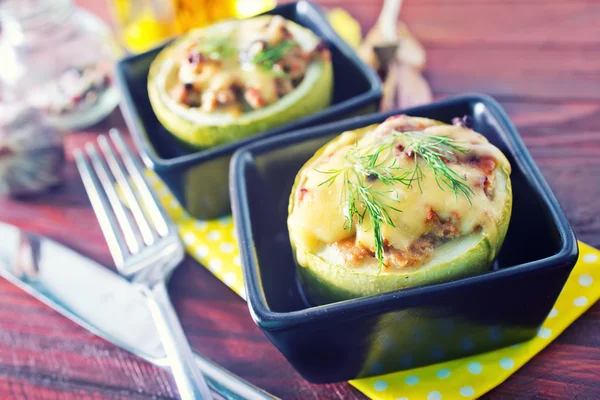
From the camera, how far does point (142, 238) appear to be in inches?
52.5

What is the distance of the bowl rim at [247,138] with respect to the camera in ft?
4.09

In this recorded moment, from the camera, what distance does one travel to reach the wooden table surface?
41.8 inches

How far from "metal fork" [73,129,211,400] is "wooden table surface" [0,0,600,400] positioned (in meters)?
0.05

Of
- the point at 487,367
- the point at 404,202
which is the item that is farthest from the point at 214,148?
the point at 487,367

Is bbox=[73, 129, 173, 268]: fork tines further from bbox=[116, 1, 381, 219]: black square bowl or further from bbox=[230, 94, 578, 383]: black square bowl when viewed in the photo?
bbox=[230, 94, 578, 383]: black square bowl

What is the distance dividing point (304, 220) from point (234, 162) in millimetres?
224

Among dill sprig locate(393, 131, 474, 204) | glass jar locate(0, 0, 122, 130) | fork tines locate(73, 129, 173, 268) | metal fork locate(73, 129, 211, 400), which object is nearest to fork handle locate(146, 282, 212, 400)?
metal fork locate(73, 129, 211, 400)

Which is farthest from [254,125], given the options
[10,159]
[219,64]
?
[10,159]

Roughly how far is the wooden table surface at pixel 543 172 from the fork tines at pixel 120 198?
0.06m

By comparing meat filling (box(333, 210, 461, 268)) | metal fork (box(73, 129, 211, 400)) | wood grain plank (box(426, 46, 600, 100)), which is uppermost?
meat filling (box(333, 210, 461, 268))

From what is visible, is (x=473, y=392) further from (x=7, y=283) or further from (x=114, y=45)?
(x=114, y=45)

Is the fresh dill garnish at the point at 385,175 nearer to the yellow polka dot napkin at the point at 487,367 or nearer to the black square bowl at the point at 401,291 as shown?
the black square bowl at the point at 401,291

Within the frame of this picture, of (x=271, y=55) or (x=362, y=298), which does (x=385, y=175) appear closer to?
(x=362, y=298)

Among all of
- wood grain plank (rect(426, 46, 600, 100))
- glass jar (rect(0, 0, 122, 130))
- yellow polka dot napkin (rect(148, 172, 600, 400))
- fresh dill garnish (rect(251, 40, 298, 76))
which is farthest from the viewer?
glass jar (rect(0, 0, 122, 130))
